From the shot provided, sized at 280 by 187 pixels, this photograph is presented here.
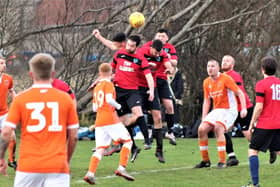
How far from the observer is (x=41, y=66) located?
20.9 feet

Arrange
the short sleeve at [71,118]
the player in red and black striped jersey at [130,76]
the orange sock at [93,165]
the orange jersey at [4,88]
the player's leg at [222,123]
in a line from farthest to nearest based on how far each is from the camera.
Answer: the player's leg at [222,123]
the player in red and black striped jersey at [130,76]
the orange jersey at [4,88]
the orange sock at [93,165]
the short sleeve at [71,118]

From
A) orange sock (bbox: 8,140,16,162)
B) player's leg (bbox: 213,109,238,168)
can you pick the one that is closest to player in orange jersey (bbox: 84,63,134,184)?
orange sock (bbox: 8,140,16,162)

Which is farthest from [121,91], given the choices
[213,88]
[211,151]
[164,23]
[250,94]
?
[250,94]

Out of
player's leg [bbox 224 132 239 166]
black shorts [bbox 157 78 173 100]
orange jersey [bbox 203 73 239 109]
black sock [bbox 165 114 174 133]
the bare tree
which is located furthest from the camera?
the bare tree

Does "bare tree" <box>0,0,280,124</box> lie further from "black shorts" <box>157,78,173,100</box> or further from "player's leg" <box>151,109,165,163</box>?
"player's leg" <box>151,109,165,163</box>

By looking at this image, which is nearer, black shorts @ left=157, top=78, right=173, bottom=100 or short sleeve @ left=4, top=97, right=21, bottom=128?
short sleeve @ left=4, top=97, right=21, bottom=128

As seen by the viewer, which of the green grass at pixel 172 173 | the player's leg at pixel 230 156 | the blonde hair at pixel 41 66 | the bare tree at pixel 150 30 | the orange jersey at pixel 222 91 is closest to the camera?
the blonde hair at pixel 41 66

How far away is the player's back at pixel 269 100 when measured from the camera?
395 inches

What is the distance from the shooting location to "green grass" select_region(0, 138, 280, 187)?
10.8 metres

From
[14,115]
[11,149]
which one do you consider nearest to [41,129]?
[14,115]

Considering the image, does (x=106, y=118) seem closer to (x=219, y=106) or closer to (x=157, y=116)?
(x=219, y=106)

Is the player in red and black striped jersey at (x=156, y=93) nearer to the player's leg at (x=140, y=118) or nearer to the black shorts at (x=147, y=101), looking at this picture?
the black shorts at (x=147, y=101)

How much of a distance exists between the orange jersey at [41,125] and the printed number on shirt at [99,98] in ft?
12.5

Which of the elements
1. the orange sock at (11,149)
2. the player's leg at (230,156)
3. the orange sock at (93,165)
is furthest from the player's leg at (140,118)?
the orange sock at (93,165)
